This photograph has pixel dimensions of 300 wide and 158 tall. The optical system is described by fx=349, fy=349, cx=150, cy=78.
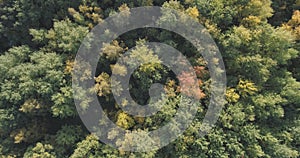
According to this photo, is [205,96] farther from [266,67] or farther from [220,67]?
[266,67]

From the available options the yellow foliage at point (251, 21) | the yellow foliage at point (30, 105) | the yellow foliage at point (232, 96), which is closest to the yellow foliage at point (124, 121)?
the yellow foliage at point (30, 105)

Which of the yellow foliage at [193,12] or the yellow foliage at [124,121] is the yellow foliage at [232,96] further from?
the yellow foliage at [124,121]

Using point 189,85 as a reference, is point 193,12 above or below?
above

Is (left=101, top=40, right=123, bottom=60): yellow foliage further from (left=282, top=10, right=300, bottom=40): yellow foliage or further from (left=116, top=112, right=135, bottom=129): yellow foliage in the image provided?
Result: (left=282, top=10, right=300, bottom=40): yellow foliage

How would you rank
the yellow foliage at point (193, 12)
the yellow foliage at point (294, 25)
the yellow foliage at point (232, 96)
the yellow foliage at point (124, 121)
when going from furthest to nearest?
the yellow foliage at point (294, 25) → the yellow foliage at point (232, 96) → the yellow foliage at point (124, 121) → the yellow foliage at point (193, 12)

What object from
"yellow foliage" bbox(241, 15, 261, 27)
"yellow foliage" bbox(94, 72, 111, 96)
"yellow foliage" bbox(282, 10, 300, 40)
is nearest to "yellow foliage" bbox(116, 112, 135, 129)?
"yellow foliage" bbox(94, 72, 111, 96)

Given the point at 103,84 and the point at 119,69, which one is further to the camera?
the point at 103,84

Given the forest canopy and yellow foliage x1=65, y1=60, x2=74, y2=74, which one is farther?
yellow foliage x1=65, y1=60, x2=74, y2=74

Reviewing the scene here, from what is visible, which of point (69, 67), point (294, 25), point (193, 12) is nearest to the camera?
point (193, 12)

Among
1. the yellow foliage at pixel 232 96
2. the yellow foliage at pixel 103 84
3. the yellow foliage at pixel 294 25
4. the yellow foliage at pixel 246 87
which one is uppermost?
the yellow foliage at pixel 294 25

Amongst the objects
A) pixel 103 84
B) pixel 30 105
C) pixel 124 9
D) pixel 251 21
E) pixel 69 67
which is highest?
pixel 251 21

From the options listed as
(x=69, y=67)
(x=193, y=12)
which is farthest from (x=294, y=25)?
(x=69, y=67)

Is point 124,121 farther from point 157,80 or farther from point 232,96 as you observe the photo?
point 232,96
